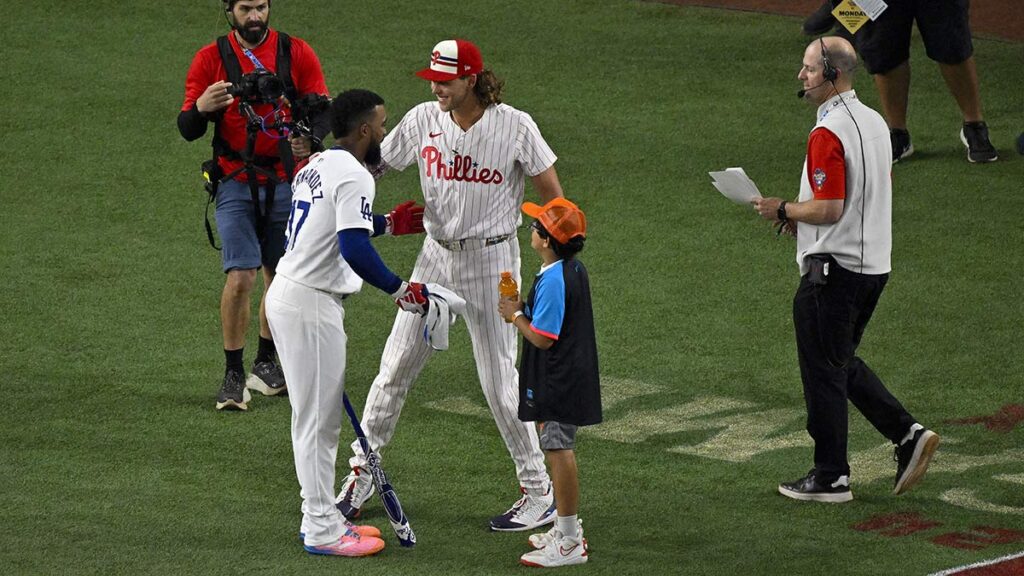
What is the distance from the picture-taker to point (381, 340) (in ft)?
28.0

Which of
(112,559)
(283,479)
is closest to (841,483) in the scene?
(283,479)

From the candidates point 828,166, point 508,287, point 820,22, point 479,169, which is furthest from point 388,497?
point 820,22

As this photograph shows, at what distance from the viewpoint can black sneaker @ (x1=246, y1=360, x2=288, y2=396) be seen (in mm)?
7742

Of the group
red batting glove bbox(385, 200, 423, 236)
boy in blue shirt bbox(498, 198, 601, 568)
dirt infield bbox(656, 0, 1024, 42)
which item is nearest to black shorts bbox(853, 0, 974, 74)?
dirt infield bbox(656, 0, 1024, 42)

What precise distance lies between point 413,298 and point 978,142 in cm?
622

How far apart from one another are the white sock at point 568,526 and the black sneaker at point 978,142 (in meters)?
6.12

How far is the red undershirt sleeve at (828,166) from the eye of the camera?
606cm

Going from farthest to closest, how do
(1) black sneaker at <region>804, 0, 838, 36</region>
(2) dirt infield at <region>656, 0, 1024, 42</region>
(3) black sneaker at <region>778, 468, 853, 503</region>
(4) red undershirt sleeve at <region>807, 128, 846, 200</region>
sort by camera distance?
(2) dirt infield at <region>656, 0, 1024, 42</region> → (1) black sneaker at <region>804, 0, 838, 36</region> → (3) black sneaker at <region>778, 468, 853, 503</region> → (4) red undershirt sleeve at <region>807, 128, 846, 200</region>

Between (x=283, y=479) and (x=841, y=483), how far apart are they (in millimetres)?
2324

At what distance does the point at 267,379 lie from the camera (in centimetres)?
779

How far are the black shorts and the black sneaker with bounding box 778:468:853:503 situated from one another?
4.83m

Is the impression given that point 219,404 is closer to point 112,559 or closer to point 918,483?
point 112,559

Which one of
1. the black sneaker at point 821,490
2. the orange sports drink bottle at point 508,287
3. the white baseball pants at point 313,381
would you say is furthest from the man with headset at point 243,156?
the black sneaker at point 821,490

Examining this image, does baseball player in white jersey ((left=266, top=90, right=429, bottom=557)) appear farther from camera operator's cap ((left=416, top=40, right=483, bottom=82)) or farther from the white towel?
camera operator's cap ((left=416, top=40, right=483, bottom=82))
